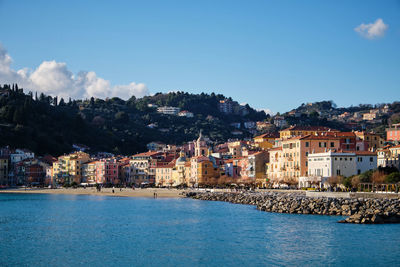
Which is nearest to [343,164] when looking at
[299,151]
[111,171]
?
[299,151]

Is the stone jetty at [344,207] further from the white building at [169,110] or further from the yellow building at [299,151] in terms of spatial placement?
the white building at [169,110]

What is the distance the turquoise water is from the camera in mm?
25656

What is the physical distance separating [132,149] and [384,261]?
338 feet

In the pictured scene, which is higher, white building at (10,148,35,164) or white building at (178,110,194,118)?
white building at (178,110,194,118)

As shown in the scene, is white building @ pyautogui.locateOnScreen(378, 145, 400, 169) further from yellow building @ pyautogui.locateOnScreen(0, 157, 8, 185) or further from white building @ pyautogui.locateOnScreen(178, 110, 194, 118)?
white building @ pyautogui.locateOnScreen(178, 110, 194, 118)

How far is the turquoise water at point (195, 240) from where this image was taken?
25656 mm

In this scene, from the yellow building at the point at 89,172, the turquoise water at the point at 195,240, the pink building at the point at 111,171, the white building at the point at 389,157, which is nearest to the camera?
the turquoise water at the point at 195,240

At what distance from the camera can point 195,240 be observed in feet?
103

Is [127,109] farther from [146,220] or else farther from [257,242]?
[257,242]

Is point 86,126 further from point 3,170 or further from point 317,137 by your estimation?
point 317,137

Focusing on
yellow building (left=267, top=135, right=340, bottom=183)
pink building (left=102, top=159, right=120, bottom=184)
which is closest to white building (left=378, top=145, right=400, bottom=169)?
yellow building (left=267, top=135, right=340, bottom=183)

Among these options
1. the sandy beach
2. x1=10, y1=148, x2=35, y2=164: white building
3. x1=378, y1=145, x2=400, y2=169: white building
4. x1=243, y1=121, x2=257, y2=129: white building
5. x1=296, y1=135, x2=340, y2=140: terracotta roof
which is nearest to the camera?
x1=378, y1=145, x2=400, y2=169: white building

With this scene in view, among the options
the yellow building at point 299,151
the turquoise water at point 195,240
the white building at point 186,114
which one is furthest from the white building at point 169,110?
the turquoise water at point 195,240

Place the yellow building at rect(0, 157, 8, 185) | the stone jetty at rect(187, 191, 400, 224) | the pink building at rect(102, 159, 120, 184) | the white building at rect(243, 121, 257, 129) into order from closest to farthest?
1. the stone jetty at rect(187, 191, 400, 224)
2. the pink building at rect(102, 159, 120, 184)
3. the yellow building at rect(0, 157, 8, 185)
4. the white building at rect(243, 121, 257, 129)
